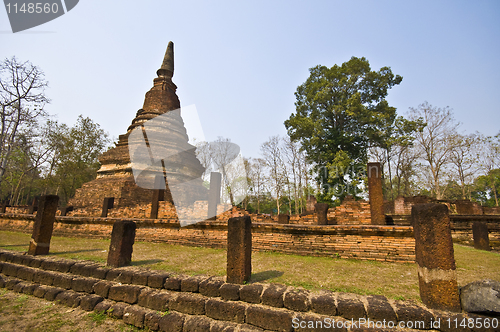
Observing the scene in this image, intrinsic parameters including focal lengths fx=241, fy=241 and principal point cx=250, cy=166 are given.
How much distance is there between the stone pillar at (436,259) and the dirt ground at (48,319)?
3.52 metres

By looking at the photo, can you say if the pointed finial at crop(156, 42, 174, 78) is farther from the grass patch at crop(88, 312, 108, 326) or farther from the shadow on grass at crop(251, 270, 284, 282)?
the shadow on grass at crop(251, 270, 284, 282)

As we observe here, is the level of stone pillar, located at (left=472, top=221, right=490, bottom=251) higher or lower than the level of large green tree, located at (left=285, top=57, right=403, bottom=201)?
lower

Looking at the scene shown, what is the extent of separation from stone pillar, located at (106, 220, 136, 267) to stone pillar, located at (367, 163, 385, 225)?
6231mm

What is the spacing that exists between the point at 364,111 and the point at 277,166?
372 inches

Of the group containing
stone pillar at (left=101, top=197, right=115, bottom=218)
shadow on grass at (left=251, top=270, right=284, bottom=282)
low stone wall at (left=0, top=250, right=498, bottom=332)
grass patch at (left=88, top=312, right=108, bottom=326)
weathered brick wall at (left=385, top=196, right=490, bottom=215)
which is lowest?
grass patch at (left=88, top=312, right=108, bottom=326)

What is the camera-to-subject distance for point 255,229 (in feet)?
19.9

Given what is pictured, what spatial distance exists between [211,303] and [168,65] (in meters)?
17.7

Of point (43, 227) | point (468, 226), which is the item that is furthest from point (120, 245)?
point (468, 226)

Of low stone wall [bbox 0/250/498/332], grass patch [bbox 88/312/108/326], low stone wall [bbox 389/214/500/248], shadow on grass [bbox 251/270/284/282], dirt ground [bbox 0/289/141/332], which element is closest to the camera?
low stone wall [bbox 0/250/498/332]

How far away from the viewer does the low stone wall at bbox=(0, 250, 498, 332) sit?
2.46 meters

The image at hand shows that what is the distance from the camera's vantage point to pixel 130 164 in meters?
13.4

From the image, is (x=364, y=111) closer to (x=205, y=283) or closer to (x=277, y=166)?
(x=277, y=166)

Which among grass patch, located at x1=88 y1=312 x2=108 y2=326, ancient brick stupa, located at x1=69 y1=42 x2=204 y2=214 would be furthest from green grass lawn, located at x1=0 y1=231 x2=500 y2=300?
ancient brick stupa, located at x1=69 y1=42 x2=204 y2=214

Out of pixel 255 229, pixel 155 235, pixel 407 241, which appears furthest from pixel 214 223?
pixel 407 241
